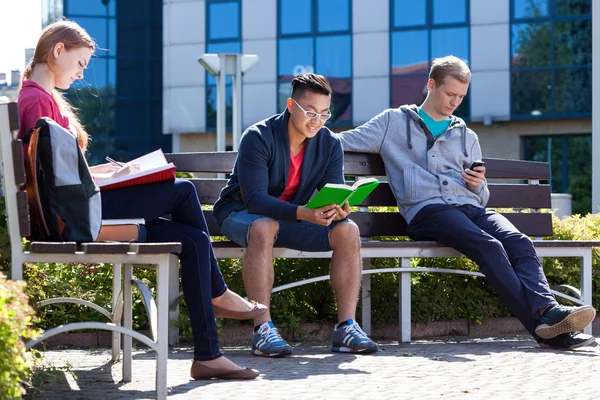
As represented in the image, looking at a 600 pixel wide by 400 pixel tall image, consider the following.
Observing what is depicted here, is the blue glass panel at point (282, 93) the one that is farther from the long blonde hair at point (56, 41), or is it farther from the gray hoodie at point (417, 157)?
the long blonde hair at point (56, 41)

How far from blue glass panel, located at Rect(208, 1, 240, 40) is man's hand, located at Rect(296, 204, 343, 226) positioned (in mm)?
26130

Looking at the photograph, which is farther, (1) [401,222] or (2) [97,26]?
(2) [97,26]

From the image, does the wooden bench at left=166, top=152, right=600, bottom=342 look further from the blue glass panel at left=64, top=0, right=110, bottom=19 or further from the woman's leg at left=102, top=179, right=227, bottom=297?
the blue glass panel at left=64, top=0, right=110, bottom=19

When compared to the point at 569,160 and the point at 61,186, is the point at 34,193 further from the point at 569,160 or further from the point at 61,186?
the point at 569,160

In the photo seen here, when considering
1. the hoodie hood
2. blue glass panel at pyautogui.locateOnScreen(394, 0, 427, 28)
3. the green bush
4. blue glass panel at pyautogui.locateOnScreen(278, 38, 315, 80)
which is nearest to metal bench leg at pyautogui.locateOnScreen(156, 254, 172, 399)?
the green bush

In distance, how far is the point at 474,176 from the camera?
6.59 m

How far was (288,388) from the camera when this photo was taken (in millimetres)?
4516

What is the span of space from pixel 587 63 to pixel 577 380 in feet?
78.9

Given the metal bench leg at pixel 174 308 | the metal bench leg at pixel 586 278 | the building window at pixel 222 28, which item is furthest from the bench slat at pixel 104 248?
the building window at pixel 222 28

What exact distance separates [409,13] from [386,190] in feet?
75.3

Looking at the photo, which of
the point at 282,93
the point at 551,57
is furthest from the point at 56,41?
the point at 282,93

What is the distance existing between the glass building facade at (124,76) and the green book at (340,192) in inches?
1147

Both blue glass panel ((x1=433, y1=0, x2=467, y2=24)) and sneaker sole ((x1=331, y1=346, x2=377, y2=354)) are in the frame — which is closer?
sneaker sole ((x1=331, y1=346, x2=377, y2=354))

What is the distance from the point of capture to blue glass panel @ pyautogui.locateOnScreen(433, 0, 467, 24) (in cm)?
2862
